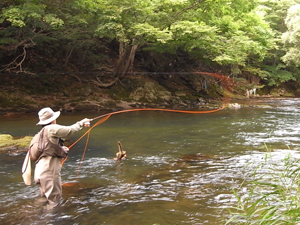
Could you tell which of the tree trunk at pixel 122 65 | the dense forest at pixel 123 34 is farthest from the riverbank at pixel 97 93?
the dense forest at pixel 123 34

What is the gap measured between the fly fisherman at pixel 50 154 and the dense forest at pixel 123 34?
8.02 metres

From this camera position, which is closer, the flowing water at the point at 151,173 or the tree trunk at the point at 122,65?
the flowing water at the point at 151,173

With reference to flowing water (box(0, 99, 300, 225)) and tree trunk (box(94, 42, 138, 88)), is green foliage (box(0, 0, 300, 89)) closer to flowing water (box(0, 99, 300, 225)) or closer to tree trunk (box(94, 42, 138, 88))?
tree trunk (box(94, 42, 138, 88))

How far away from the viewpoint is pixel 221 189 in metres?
5.39

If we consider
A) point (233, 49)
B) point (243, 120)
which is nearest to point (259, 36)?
point (233, 49)

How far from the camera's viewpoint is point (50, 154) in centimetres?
448

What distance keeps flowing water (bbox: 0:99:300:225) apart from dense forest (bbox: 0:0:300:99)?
413cm

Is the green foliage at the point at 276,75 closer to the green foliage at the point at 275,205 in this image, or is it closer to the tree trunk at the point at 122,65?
the tree trunk at the point at 122,65

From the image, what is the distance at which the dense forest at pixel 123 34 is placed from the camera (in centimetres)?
1342

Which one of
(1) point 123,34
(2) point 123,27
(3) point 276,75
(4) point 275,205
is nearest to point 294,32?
(3) point 276,75

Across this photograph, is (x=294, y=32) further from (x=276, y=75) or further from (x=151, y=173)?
(x=151, y=173)

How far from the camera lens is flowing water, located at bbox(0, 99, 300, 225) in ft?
14.7

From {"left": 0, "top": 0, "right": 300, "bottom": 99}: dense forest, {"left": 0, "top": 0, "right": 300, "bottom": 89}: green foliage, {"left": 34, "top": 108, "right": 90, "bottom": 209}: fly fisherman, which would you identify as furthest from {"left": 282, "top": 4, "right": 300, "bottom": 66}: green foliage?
{"left": 34, "top": 108, "right": 90, "bottom": 209}: fly fisherman

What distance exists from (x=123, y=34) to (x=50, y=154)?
32.8ft
